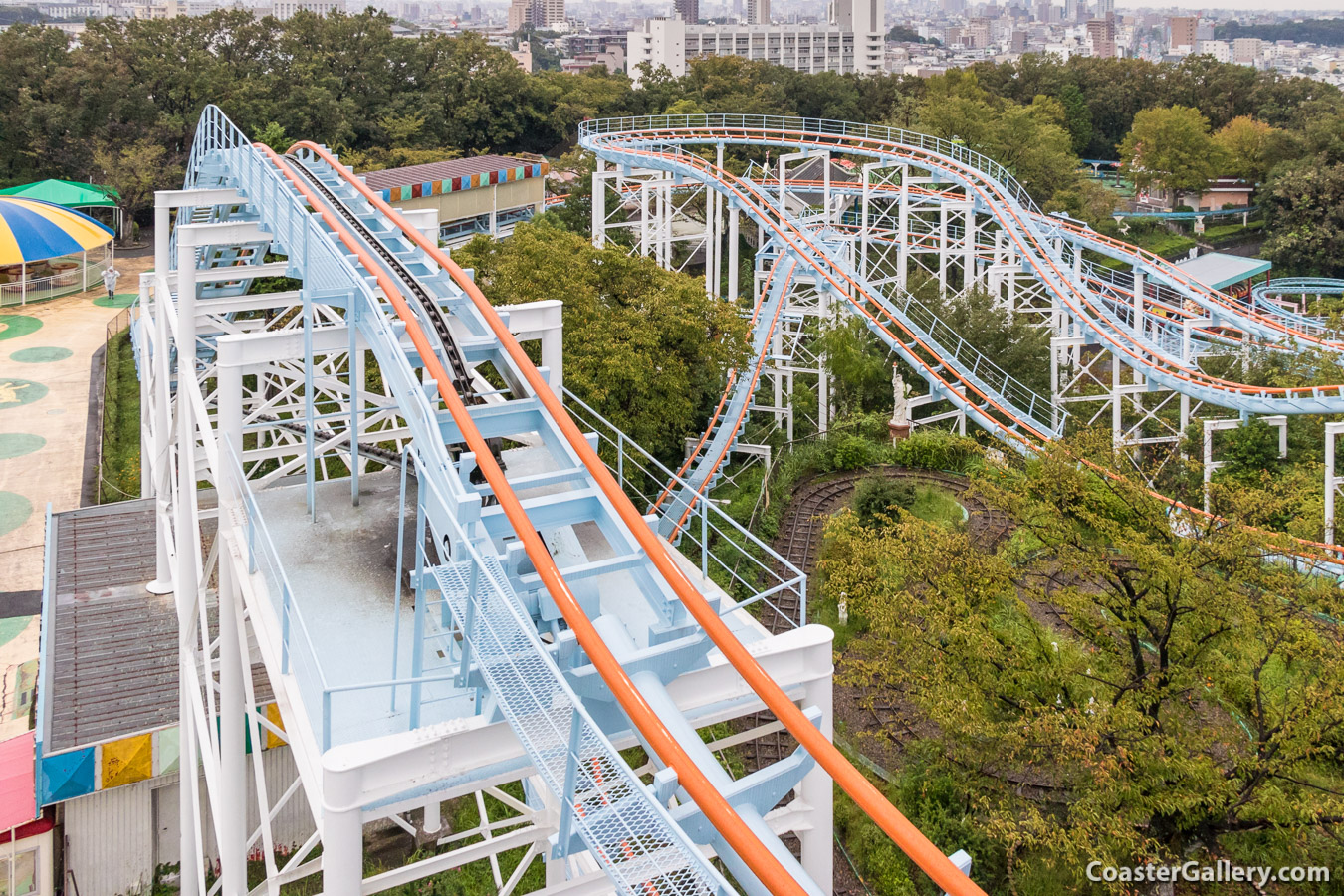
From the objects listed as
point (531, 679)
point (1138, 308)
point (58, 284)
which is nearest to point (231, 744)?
point (531, 679)

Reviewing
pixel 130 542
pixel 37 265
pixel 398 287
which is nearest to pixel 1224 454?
pixel 398 287

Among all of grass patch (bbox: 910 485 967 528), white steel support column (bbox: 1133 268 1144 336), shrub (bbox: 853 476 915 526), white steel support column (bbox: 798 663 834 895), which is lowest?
grass patch (bbox: 910 485 967 528)

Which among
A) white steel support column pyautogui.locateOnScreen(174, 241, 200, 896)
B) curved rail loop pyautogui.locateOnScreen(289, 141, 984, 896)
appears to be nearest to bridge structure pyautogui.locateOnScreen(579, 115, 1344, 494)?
white steel support column pyautogui.locateOnScreen(174, 241, 200, 896)

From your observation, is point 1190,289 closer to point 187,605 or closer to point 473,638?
point 187,605

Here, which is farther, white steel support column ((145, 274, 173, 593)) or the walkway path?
the walkway path

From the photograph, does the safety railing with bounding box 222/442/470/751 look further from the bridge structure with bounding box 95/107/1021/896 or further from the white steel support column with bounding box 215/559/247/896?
the white steel support column with bounding box 215/559/247/896

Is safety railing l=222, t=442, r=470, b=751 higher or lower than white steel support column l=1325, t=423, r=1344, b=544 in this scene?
higher

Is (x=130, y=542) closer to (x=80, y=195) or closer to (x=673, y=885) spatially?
(x=673, y=885)

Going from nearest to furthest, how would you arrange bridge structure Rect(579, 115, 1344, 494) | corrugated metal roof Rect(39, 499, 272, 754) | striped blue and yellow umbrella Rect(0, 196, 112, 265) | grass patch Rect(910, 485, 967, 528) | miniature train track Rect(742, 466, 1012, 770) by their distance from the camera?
corrugated metal roof Rect(39, 499, 272, 754) → miniature train track Rect(742, 466, 1012, 770) → grass patch Rect(910, 485, 967, 528) → bridge structure Rect(579, 115, 1344, 494) → striped blue and yellow umbrella Rect(0, 196, 112, 265)
